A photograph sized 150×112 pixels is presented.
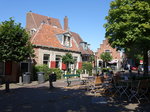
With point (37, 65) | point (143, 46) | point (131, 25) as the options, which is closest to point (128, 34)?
point (131, 25)

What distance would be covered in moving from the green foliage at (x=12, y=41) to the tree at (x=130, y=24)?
7.18 meters

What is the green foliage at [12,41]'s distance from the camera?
12.6 metres

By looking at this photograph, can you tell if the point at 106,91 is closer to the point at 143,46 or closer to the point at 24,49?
the point at 143,46

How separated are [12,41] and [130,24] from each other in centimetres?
912

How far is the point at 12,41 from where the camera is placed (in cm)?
1286

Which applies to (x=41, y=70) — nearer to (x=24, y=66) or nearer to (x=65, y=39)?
(x=24, y=66)

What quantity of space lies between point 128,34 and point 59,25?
107 ft

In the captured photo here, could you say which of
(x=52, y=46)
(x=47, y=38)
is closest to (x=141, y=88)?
(x=52, y=46)

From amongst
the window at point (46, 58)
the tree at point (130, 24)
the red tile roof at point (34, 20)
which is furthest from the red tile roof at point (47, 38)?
the red tile roof at point (34, 20)

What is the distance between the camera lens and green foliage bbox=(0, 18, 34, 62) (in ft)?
41.3

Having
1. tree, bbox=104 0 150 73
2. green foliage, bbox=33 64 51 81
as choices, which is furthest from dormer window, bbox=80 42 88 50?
tree, bbox=104 0 150 73

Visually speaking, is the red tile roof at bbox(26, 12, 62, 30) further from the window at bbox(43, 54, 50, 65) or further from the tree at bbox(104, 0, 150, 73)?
the tree at bbox(104, 0, 150, 73)

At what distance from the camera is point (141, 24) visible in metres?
9.37

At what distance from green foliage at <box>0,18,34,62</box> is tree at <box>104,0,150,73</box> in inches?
283
